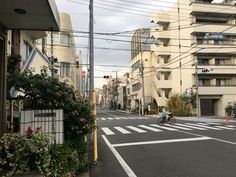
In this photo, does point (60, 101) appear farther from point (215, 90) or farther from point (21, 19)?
point (215, 90)

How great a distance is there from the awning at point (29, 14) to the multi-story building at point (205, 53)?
4262 centimetres

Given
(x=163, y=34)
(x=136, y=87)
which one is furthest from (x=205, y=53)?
(x=136, y=87)

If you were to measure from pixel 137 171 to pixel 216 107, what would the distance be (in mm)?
47057

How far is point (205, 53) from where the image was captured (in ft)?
171

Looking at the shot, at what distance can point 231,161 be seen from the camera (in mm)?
10297

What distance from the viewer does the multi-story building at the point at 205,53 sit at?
51.4 meters

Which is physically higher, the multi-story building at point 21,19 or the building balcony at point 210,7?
the building balcony at point 210,7

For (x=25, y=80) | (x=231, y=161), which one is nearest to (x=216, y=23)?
(x=231, y=161)

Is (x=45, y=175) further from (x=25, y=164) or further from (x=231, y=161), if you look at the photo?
(x=231, y=161)

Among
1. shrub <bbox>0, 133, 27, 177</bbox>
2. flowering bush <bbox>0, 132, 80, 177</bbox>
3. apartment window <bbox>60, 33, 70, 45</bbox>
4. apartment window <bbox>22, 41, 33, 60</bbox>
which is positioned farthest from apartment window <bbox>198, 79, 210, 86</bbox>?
shrub <bbox>0, 133, 27, 177</bbox>

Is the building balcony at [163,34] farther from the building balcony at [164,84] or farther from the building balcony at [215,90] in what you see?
the building balcony at [215,90]

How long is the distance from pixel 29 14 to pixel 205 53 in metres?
47.0

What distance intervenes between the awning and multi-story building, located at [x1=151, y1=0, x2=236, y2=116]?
42624 millimetres

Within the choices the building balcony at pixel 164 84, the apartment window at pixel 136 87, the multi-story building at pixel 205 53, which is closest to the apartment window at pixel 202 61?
the multi-story building at pixel 205 53
